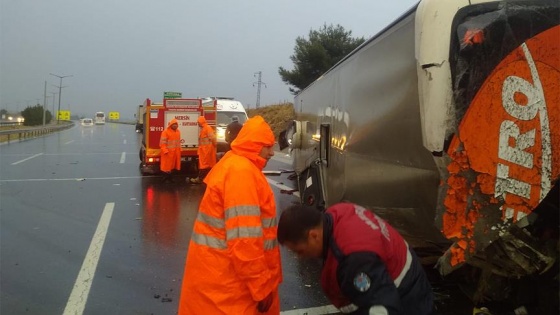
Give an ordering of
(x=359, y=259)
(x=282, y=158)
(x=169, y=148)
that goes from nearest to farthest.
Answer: (x=359, y=259), (x=169, y=148), (x=282, y=158)

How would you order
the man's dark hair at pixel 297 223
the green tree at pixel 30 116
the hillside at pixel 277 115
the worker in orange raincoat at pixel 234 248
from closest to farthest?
the man's dark hair at pixel 297 223 → the worker in orange raincoat at pixel 234 248 → the hillside at pixel 277 115 → the green tree at pixel 30 116

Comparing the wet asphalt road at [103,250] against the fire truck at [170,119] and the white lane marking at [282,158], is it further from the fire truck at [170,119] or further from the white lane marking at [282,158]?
the white lane marking at [282,158]

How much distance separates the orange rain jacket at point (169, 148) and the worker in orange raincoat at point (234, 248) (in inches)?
413

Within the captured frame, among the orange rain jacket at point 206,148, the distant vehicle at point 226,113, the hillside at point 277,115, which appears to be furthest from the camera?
the hillside at point 277,115

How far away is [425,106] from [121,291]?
396 cm

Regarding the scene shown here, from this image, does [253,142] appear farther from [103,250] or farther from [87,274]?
[103,250]

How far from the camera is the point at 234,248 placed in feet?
8.26

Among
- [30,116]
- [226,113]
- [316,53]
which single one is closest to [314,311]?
[226,113]

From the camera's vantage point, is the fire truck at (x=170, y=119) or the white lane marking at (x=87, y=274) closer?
the white lane marking at (x=87, y=274)

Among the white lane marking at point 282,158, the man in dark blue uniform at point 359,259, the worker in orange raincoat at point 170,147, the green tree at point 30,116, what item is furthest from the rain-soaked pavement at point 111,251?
the green tree at point 30,116

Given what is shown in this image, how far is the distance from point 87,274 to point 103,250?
103 cm

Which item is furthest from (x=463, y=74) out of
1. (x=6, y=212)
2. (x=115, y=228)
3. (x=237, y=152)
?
(x=6, y=212)

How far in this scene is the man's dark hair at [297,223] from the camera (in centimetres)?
208

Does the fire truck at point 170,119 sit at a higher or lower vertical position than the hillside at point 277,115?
lower
